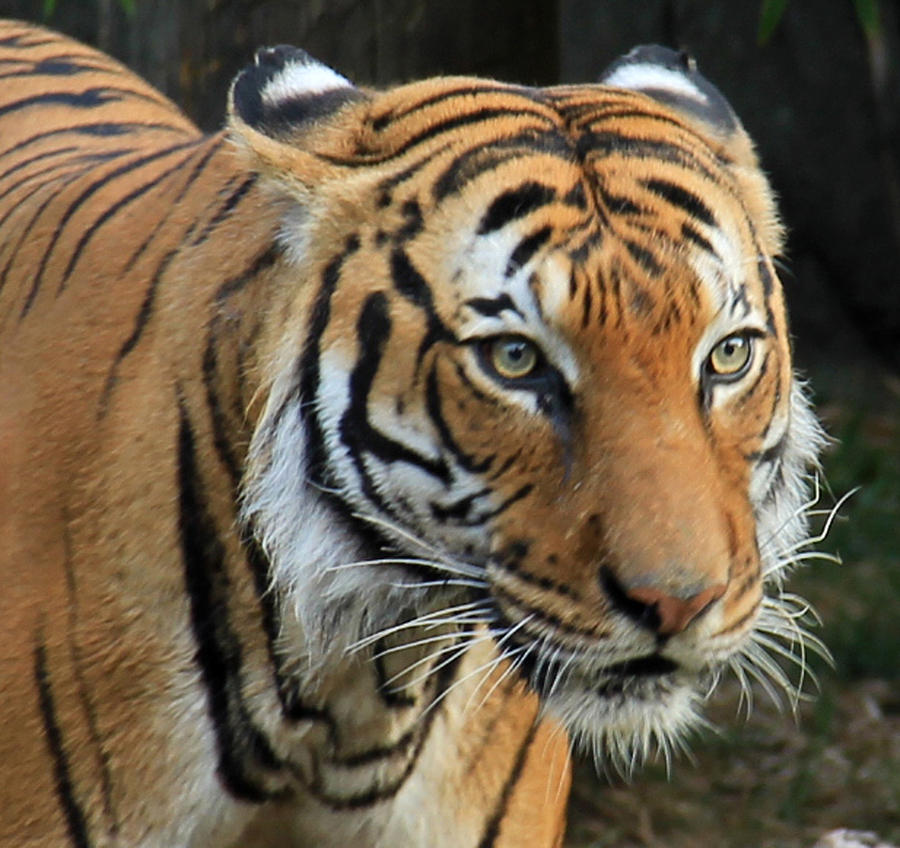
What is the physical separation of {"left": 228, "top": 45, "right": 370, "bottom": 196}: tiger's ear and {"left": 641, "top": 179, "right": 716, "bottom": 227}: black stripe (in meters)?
0.35

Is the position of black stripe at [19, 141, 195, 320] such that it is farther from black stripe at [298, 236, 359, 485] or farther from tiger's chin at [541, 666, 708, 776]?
tiger's chin at [541, 666, 708, 776]

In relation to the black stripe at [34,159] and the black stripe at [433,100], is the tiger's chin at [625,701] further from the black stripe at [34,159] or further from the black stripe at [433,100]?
the black stripe at [34,159]

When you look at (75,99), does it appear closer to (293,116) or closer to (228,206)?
(228,206)

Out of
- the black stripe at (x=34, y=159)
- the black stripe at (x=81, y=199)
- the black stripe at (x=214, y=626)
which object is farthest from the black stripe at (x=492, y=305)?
the black stripe at (x=34, y=159)

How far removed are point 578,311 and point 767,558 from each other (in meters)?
0.45

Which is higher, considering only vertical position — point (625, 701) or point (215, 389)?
point (215, 389)

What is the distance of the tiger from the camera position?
1.79 metres

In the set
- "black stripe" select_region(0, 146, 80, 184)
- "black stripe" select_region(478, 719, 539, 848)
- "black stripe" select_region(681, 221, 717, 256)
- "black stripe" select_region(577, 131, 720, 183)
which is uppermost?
"black stripe" select_region(577, 131, 720, 183)

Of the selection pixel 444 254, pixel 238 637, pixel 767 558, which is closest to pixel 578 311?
pixel 444 254

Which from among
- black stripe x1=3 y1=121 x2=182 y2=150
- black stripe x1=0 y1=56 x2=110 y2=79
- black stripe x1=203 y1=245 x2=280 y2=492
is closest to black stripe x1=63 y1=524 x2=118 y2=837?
black stripe x1=203 y1=245 x2=280 y2=492

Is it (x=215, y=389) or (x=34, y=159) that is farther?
(x=34, y=159)

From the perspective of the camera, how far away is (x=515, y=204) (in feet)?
6.12

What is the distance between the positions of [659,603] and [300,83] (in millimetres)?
783

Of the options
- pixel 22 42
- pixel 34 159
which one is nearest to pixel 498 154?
pixel 34 159
